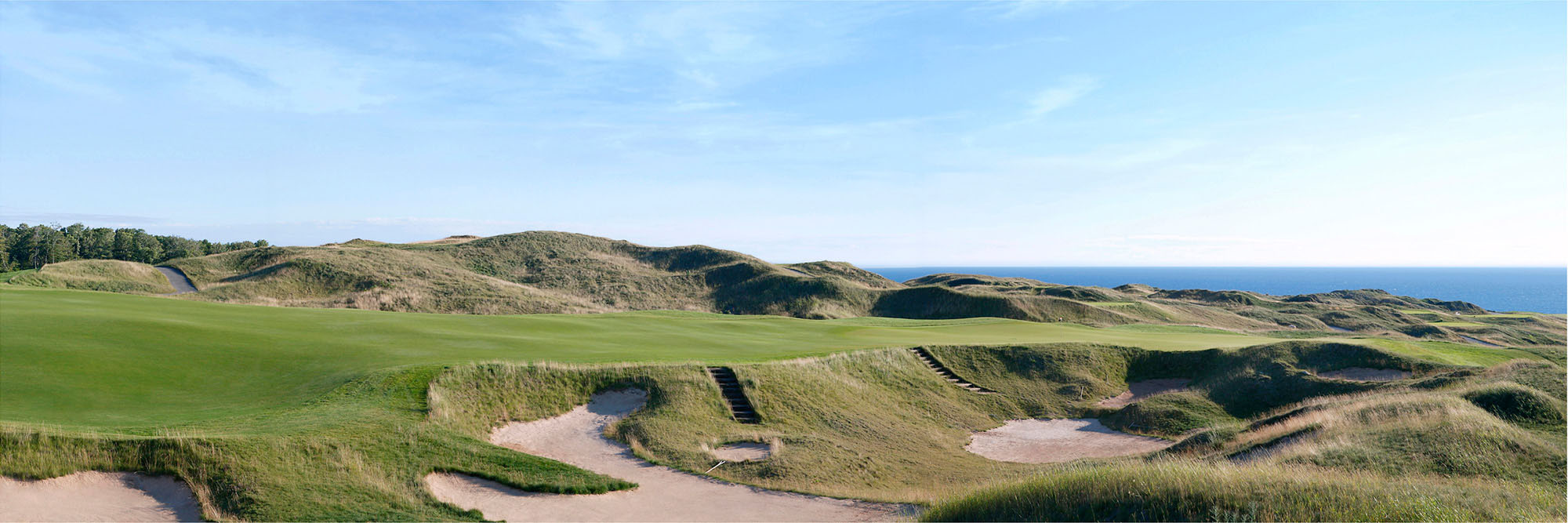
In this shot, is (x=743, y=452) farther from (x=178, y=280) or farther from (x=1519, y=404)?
(x=178, y=280)

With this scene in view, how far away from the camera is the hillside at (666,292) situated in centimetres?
5953

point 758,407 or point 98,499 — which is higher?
point 98,499

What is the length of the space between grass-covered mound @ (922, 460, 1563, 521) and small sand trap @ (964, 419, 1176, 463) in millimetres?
11916

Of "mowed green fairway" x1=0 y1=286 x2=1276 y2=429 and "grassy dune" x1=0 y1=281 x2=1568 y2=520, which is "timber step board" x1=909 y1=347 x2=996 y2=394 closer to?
"grassy dune" x1=0 y1=281 x2=1568 y2=520

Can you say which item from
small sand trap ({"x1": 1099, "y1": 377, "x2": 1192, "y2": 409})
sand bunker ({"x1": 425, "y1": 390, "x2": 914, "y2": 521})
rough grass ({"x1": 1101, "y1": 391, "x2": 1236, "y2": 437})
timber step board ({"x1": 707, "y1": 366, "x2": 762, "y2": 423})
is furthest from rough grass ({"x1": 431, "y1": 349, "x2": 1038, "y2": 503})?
small sand trap ({"x1": 1099, "y1": 377, "x2": 1192, "y2": 409})

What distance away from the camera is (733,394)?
21.9m

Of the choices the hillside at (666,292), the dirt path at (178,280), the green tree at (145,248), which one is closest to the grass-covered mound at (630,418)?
the hillside at (666,292)

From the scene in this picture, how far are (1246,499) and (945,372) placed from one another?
22870 mm

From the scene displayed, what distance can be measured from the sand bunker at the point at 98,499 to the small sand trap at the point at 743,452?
34.1 feet

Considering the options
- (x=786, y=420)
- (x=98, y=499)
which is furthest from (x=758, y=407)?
(x=98, y=499)

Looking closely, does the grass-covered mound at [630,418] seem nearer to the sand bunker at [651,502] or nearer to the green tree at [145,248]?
the sand bunker at [651,502]

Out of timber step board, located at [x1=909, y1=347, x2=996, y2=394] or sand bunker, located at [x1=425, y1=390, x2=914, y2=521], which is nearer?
sand bunker, located at [x1=425, y1=390, x2=914, y2=521]

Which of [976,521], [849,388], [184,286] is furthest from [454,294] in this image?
[976,521]

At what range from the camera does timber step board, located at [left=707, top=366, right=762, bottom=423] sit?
20859 mm
